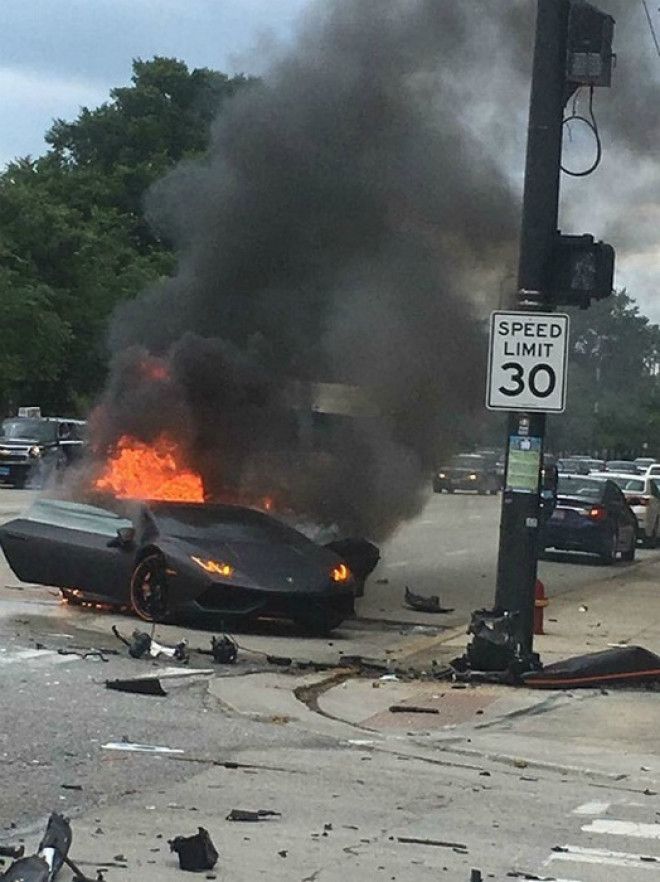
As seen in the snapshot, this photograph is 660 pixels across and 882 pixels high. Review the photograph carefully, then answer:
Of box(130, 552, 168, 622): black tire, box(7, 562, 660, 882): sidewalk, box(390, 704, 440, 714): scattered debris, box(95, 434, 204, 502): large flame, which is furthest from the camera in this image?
box(95, 434, 204, 502): large flame

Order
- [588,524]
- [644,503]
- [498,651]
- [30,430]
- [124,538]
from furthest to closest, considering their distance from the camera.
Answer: [30,430]
[644,503]
[588,524]
[124,538]
[498,651]

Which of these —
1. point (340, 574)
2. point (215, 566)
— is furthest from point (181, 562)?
point (340, 574)

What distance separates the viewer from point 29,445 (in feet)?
132

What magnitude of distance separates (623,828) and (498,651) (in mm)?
4510

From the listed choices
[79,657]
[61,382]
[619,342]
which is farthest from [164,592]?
[619,342]

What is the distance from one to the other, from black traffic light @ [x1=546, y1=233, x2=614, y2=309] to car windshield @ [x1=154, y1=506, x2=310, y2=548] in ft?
Answer: 12.2

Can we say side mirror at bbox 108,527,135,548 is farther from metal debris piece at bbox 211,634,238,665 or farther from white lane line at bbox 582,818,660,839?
white lane line at bbox 582,818,660,839

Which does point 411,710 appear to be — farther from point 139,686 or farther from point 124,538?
point 124,538

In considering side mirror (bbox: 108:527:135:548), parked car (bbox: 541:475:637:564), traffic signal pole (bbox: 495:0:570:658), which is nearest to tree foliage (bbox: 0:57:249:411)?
parked car (bbox: 541:475:637:564)

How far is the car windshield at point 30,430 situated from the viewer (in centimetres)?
4116

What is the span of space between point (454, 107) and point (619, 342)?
273 ft

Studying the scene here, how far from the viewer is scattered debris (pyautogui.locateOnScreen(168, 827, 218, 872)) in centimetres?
623

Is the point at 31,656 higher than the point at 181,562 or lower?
lower

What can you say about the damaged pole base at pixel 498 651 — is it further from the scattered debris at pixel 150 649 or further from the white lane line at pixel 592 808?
the white lane line at pixel 592 808
